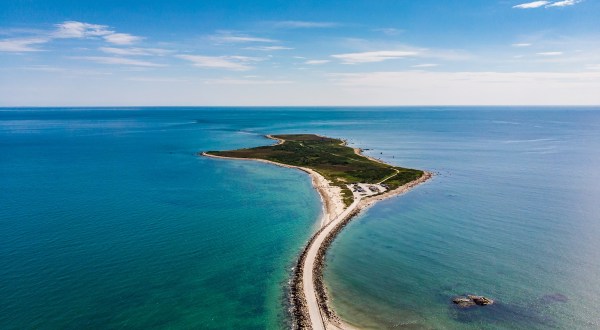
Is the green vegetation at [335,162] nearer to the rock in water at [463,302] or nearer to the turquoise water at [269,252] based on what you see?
the turquoise water at [269,252]

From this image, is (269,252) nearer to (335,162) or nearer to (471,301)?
(471,301)

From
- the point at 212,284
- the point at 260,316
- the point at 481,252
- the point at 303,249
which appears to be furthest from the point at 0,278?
the point at 481,252

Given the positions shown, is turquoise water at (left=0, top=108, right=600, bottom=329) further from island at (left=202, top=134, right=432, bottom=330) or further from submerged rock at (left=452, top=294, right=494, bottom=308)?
island at (left=202, top=134, right=432, bottom=330)

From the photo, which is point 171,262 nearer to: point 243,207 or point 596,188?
point 243,207

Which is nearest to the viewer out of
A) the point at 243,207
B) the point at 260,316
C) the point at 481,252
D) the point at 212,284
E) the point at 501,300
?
the point at 260,316

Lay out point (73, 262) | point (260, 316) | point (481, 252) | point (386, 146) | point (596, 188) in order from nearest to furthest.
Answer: point (260, 316) → point (73, 262) → point (481, 252) → point (596, 188) → point (386, 146)

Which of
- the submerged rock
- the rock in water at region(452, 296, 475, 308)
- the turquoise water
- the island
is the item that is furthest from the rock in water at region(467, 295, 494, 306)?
the island
